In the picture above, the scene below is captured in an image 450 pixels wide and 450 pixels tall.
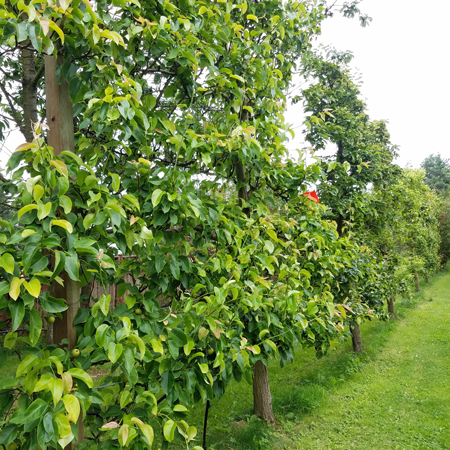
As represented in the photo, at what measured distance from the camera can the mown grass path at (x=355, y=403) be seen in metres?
3.43

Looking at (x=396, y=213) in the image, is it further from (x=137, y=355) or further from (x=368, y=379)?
(x=137, y=355)

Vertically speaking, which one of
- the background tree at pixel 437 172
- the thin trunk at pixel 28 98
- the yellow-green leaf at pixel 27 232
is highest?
the background tree at pixel 437 172

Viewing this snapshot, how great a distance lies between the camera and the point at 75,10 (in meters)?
1.42

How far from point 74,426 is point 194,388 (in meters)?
0.59

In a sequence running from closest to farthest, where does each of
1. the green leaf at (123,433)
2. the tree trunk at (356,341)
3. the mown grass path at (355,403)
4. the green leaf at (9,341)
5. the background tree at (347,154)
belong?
the green leaf at (123,433), the green leaf at (9,341), the mown grass path at (355,403), the background tree at (347,154), the tree trunk at (356,341)

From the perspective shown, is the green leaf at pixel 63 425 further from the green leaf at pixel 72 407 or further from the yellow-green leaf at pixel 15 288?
the yellow-green leaf at pixel 15 288

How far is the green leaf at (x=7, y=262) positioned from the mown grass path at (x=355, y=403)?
229cm

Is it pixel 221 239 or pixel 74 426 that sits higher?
pixel 221 239

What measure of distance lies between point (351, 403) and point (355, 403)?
0.05m

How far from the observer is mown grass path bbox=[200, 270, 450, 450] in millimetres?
3434

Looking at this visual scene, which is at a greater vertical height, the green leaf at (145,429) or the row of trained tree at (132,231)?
the row of trained tree at (132,231)

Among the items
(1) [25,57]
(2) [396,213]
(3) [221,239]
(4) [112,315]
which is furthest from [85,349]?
(2) [396,213]

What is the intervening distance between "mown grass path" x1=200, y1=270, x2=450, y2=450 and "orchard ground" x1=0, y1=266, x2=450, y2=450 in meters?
0.01

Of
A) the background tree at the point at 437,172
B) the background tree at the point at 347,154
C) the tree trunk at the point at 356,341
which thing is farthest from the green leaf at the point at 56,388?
the background tree at the point at 437,172
